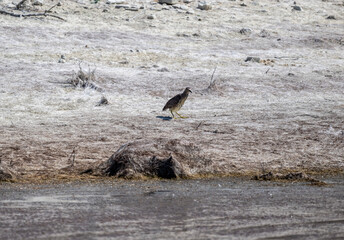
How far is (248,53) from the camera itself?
1808cm

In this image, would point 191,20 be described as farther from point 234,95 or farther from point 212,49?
point 234,95

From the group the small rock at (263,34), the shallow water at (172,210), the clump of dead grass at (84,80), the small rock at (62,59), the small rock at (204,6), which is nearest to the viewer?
the shallow water at (172,210)

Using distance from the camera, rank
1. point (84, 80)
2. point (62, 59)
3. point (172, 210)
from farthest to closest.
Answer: point (62, 59), point (84, 80), point (172, 210)

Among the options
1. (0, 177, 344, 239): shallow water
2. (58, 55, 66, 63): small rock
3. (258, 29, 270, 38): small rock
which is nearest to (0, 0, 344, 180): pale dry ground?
(58, 55, 66, 63): small rock

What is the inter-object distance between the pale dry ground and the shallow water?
1.18 m

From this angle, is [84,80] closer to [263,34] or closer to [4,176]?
[4,176]

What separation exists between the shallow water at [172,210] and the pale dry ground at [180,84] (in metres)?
1.18

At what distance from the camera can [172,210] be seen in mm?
7035

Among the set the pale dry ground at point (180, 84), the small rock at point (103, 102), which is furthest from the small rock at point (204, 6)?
the small rock at point (103, 102)

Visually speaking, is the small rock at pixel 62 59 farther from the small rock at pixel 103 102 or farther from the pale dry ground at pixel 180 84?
the small rock at pixel 103 102

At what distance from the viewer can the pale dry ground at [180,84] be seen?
1032 centimetres

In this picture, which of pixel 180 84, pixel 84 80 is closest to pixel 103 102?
pixel 84 80

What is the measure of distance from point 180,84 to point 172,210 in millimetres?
8032

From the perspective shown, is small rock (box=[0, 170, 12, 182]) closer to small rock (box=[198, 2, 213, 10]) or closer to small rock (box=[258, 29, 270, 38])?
small rock (box=[258, 29, 270, 38])
